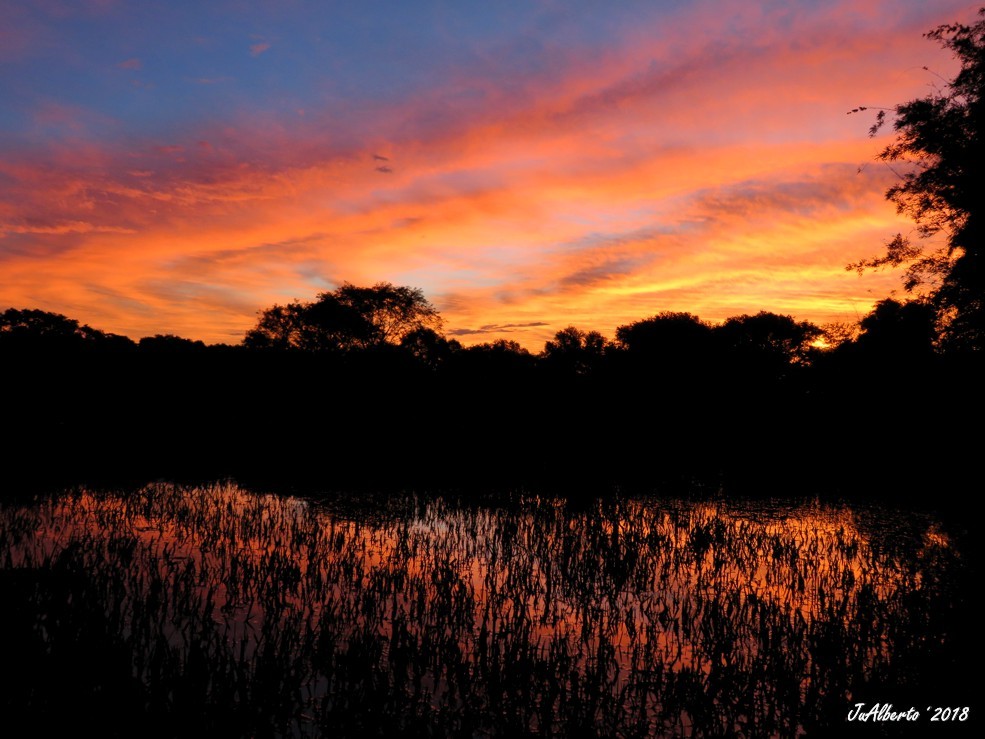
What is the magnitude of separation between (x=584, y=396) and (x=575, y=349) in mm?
43404

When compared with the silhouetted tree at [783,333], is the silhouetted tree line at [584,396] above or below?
below

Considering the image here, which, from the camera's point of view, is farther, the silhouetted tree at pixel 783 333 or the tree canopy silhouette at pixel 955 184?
the silhouetted tree at pixel 783 333

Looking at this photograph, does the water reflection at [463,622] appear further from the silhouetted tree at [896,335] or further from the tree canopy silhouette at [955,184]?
the silhouetted tree at [896,335]

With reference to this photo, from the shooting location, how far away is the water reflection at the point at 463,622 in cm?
613

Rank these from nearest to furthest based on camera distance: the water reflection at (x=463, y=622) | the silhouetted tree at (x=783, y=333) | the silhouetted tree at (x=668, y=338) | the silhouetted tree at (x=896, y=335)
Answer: the water reflection at (x=463, y=622)
the silhouetted tree at (x=896, y=335)
the silhouetted tree at (x=668, y=338)
the silhouetted tree at (x=783, y=333)

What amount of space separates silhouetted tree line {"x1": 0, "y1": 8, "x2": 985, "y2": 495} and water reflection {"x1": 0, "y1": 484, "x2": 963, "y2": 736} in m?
12.0

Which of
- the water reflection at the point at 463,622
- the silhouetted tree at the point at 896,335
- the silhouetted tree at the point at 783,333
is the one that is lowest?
the water reflection at the point at 463,622

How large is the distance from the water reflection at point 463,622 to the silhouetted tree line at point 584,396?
12.0 metres

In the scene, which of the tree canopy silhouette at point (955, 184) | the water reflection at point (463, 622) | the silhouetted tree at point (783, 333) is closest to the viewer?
the water reflection at point (463, 622)

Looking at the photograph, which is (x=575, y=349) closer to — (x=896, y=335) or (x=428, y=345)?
(x=428, y=345)

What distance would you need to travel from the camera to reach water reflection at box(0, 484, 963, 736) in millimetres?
6129

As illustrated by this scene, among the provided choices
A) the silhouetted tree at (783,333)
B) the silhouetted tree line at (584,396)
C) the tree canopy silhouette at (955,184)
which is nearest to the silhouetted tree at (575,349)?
the silhouetted tree line at (584,396)

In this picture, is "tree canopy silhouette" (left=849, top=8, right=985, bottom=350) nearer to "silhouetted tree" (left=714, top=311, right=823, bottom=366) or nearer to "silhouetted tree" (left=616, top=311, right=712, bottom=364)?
"silhouetted tree" (left=616, top=311, right=712, bottom=364)

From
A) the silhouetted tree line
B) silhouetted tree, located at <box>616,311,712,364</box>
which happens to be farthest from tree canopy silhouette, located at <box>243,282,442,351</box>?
silhouetted tree, located at <box>616,311,712,364</box>
